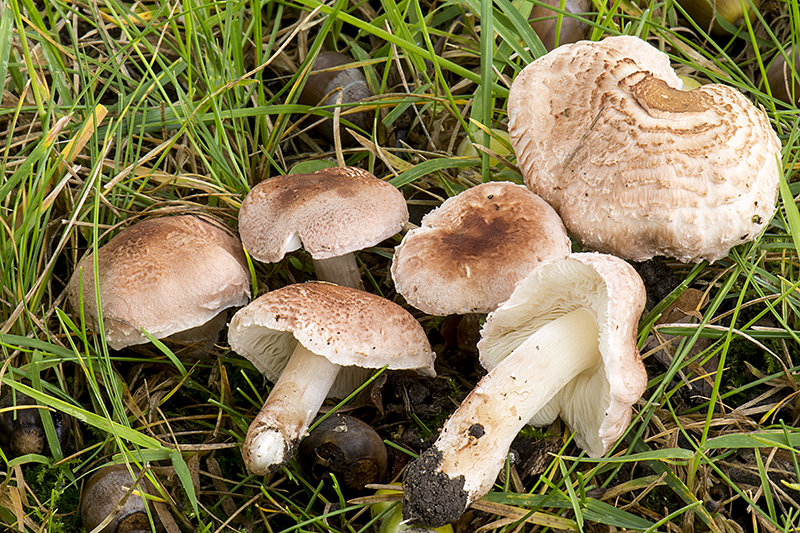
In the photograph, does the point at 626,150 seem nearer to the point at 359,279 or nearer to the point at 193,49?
the point at 359,279

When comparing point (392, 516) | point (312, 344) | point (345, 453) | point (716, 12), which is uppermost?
point (716, 12)

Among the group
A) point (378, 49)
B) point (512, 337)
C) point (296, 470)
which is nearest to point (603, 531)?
point (512, 337)

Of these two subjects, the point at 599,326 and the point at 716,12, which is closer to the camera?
the point at 599,326

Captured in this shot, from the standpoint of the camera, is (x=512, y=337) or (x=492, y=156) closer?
(x=512, y=337)

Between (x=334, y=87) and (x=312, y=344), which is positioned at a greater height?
(x=334, y=87)

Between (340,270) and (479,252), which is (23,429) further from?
(479,252)

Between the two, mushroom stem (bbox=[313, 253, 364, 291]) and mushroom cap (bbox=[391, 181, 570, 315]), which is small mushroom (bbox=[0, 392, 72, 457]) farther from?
mushroom cap (bbox=[391, 181, 570, 315])

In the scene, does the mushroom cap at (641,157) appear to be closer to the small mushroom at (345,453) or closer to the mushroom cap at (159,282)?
the small mushroom at (345,453)

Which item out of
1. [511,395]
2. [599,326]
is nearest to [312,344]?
[511,395]
